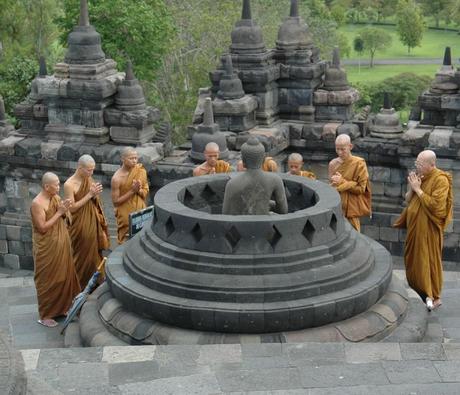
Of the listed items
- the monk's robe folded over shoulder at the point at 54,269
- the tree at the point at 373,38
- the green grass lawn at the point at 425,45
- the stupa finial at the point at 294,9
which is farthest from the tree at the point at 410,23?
the monk's robe folded over shoulder at the point at 54,269

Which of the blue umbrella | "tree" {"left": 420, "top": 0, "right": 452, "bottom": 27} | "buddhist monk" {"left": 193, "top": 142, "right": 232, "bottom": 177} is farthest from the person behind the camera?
"tree" {"left": 420, "top": 0, "right": 452, "bottom": 27}

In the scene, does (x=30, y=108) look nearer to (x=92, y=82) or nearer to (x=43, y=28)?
(x=92, y=82)

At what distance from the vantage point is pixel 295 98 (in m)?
14.9

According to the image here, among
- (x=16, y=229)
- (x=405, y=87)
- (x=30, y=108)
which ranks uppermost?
(x=30, y=108)

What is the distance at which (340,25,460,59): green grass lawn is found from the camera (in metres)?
62.9

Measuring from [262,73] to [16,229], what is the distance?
4550 millimetres

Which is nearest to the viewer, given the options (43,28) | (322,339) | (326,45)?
(322,339)

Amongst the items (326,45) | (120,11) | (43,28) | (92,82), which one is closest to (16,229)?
(92,82)

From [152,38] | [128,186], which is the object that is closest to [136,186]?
[128,186]

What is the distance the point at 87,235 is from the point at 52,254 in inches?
29.6

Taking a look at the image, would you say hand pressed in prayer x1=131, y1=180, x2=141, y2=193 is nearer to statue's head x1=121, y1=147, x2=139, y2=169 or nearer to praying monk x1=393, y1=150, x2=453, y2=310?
statue's head x1=121, y1=147, x2=139, y2=169

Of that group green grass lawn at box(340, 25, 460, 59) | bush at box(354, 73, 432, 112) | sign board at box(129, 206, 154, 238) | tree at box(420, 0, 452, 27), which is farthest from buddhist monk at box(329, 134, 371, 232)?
tree at box(420, 0, 452, 27)

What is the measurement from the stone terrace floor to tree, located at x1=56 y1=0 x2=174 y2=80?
18.3 metres

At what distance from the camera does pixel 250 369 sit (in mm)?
7449
